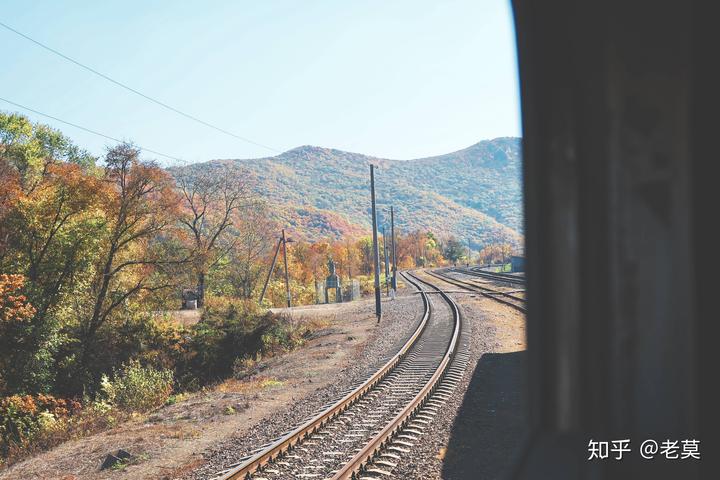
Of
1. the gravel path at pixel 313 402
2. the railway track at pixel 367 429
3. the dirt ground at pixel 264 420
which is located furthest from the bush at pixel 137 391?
the railway track at pixel 367 429

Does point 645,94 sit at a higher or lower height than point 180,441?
higher

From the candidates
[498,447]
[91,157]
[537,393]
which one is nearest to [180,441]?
[498,447]

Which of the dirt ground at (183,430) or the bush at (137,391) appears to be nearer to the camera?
the dirt ground at (183,430)

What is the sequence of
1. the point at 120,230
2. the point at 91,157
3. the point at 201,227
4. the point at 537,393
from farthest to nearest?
the point at 91,157
the point at 201,227
the point at 120,230
the point at 537,393

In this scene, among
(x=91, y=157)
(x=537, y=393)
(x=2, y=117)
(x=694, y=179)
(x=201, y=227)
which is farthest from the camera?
(x=91, y=157)

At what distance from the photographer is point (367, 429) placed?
9086 mm

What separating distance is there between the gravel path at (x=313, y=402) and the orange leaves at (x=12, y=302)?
35.1 ft

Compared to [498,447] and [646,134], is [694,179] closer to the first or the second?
[646,134]

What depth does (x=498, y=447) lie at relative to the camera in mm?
7957

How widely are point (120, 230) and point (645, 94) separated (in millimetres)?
25128

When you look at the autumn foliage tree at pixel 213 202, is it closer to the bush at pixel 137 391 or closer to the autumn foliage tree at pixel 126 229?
the autumn foliage tree at pixel 126 229

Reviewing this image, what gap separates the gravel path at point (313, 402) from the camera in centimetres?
827

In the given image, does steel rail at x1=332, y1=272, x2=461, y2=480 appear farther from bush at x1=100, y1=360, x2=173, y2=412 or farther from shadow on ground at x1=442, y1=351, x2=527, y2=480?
bush at x1=100, y1=360, x2=173, y2=412

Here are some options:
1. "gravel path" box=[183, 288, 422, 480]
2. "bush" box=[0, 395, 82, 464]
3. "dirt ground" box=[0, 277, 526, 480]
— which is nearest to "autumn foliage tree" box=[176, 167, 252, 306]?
"bush" box=[0, 395, 82, 464]
